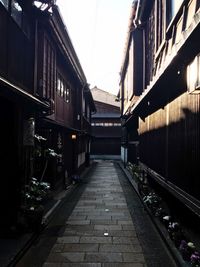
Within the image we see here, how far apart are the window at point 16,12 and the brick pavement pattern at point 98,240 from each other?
5895 millimetres

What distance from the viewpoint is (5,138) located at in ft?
27.3

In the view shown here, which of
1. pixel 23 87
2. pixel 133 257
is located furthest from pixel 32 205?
pixel 23 87

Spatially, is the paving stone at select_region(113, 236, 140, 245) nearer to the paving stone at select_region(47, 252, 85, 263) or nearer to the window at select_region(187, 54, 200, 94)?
the paving stone at select_region(47, 252, 85, 263)

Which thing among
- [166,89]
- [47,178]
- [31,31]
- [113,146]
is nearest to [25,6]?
[31,31]

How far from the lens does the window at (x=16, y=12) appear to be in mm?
8395

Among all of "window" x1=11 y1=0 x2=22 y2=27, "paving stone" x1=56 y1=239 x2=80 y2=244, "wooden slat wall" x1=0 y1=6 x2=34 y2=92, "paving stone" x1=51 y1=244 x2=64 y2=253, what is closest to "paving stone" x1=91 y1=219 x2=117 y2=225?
"paving stone" x1=56 y1=239 x2=80 y2=244

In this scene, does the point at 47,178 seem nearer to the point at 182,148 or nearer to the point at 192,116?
the point at 182,148

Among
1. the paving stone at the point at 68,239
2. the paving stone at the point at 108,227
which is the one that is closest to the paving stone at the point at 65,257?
the paving stone at the point at 68,239

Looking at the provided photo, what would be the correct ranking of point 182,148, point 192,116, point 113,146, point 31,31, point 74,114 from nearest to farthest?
point 192,116, point 182,148, point 31,31, point 74,114, point 113,146

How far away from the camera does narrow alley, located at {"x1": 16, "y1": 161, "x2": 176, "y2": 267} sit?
268 inches

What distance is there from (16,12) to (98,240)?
6.37 metres

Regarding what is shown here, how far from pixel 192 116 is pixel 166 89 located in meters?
3.14

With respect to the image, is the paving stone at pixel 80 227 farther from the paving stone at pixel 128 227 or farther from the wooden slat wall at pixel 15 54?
the wooden slat wall at pixel 15 54

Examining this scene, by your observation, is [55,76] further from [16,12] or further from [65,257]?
[65,257]
